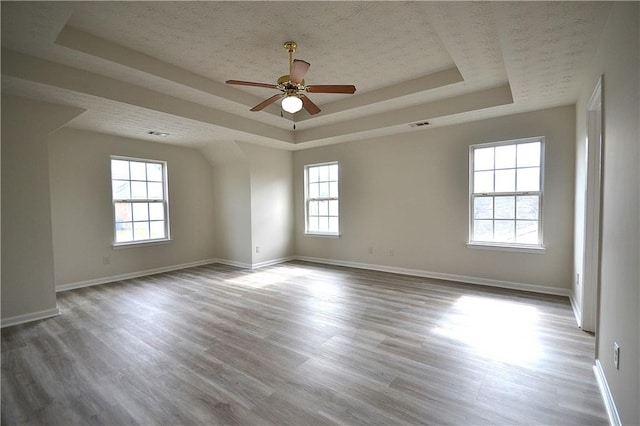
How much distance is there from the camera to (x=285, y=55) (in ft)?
10.2

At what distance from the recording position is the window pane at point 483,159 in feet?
14.5

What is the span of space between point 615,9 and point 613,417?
2409 mm

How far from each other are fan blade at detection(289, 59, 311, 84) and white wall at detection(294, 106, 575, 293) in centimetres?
289

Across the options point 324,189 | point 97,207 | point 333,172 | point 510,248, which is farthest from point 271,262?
point 510,248

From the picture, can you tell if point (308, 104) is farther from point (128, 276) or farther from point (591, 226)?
point (128, 276)

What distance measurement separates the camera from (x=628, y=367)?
148cm

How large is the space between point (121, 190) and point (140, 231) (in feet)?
2.62

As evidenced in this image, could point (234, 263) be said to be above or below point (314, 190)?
below

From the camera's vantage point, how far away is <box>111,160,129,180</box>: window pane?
16.5 ft

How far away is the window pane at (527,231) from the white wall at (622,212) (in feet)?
7.55

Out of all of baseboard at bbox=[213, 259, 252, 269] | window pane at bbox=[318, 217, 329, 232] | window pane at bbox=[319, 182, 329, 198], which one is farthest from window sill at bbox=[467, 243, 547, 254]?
baseboard at bbox=[213, 259, 252, 269]

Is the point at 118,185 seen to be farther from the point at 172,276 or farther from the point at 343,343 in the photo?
the point at 343,343

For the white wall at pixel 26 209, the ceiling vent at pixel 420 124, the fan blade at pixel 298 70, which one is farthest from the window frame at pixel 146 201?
the ceiling vent at pixel 420 124

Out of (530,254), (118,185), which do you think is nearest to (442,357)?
(530,254)
